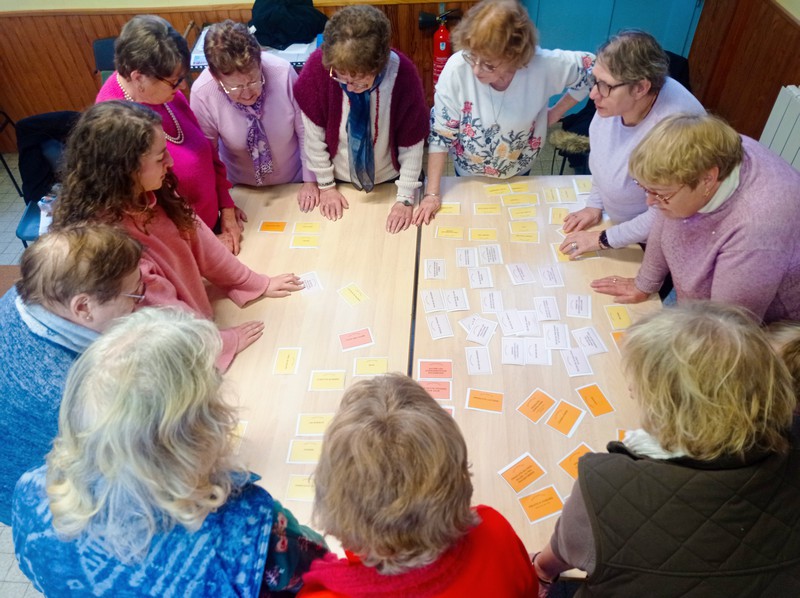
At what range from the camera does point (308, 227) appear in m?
2.35

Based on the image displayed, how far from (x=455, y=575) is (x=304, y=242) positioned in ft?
5.19

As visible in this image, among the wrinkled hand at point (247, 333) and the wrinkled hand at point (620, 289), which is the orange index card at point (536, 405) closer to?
the wrinkled hand at point (620, 289)

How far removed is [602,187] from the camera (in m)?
2.20

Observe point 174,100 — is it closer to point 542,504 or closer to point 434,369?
point 434,369

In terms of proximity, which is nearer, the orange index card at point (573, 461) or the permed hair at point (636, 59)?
the orange index card at point (573, 461)

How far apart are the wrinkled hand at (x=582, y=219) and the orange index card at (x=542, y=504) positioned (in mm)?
1180

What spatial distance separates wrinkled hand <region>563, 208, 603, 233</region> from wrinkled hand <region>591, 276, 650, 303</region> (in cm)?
31

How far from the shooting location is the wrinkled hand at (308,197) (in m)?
2.46

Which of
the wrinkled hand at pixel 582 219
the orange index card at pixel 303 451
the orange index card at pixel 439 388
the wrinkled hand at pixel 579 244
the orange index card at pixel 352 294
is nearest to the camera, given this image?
the orange index card at pixel 303 451

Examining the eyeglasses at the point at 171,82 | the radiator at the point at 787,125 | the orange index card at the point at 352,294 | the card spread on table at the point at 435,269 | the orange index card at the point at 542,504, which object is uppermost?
the eyeglasses at the point at 171,82

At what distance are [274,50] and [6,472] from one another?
10.8ft

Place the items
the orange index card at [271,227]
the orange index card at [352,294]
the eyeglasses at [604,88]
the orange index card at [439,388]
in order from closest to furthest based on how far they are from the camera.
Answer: the orange index card at [439,388] < the eyeglasses at [604,88] < the orange index card at [352,294] < the orange index card at [271,227]

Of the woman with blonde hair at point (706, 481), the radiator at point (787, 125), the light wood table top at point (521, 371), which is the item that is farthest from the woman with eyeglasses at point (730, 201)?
the radiator at point (787, 125)

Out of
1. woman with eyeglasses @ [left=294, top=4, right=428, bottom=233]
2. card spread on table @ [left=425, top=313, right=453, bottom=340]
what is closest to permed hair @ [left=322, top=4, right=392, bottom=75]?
woman with eyeglasses @ [left=294, top=4, right=428, bottom=233]
